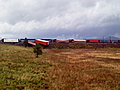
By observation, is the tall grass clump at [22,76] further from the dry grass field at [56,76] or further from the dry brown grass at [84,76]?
the dry brown grass at [84,76]

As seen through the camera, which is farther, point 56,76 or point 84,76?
point 84,76

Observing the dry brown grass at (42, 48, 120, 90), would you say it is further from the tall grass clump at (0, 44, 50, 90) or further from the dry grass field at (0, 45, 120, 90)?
the tall grass clump at (0, 44, 50, 90)

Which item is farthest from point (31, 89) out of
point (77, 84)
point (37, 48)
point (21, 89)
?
point (37, 48)

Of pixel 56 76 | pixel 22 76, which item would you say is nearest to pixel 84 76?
pixel 56 76

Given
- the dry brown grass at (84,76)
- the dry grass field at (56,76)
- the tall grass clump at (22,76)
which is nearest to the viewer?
the tall grass clump at (22,76)

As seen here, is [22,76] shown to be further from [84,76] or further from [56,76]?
[84,76]

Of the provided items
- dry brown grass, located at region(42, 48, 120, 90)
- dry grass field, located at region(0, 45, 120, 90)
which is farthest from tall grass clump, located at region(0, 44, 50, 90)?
dry brown grass, located at region(42, 48, 120, 90)

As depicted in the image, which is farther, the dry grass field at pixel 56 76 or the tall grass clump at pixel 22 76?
the dry grass field at pixel 56 76

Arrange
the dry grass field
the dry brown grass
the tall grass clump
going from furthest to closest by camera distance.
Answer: the dry brown grass < the dry grass field < the tall grass clump

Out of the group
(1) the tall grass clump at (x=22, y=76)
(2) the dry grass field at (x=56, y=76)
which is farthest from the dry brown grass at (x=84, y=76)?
(1) the tall grass clump at (x=22, y=76)

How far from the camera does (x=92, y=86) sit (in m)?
12.1

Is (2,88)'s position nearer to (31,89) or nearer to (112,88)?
(31,89)

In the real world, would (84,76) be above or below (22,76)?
below

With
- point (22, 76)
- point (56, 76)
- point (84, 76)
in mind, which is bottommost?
point (84, 76)
